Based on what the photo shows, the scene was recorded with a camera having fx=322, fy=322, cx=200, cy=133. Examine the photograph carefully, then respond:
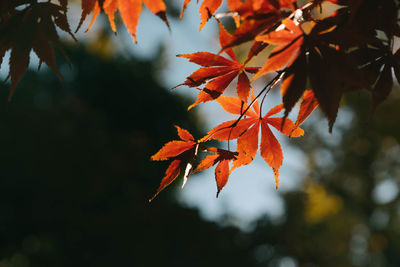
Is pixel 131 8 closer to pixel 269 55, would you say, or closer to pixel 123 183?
pixel 269 55

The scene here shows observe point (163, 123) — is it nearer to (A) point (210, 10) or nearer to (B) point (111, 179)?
(B) point (111, 179)

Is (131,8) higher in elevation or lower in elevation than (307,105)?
higher

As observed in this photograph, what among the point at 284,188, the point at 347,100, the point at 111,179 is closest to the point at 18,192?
the point at 111,179

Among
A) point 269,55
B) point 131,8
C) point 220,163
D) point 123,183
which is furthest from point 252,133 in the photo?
point 123,183

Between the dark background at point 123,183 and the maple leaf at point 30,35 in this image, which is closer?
the maple leaf at point 30,35

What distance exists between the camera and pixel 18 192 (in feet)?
20.7

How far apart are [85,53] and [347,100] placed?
6.69 m

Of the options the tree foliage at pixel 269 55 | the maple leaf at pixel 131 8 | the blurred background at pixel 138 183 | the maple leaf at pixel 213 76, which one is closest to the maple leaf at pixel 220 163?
the tree foliage at pixel 269 55

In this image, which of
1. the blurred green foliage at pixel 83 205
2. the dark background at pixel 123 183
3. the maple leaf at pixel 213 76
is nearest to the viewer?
the maple leaf at pixel 213 76

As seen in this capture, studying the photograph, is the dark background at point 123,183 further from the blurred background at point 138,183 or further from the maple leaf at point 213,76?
the maple leaf at point 213,76

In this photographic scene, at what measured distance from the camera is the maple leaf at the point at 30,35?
1.92 feet

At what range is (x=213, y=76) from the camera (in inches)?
23.2

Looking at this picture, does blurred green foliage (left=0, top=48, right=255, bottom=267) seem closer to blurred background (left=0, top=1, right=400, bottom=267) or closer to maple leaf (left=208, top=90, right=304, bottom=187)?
blurred background (left=0, top=1, right=400, bottom=267)

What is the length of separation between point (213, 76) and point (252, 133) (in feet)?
0.46
